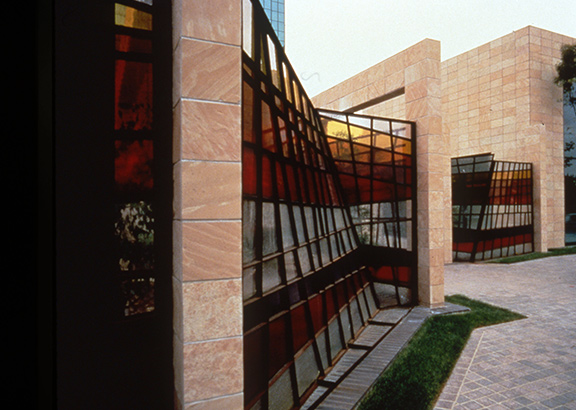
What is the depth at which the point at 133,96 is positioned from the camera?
339 cm

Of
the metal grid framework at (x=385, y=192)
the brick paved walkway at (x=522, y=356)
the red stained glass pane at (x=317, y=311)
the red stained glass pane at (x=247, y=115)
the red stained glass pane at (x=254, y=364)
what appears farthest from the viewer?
the metal grid framework at (x=385, y=192)

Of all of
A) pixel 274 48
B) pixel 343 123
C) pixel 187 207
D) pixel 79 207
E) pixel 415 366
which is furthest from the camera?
pixel 343 123

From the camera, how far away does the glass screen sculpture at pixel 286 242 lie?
4.89m

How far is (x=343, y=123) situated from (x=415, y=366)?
7327mm

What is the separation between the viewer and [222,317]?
11.2ft

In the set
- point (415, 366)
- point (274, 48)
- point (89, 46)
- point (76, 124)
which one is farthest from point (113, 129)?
point (415, 366)

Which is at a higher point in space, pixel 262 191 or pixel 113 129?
pixel 113 129

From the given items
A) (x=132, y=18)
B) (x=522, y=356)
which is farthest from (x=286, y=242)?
(x=522, y=356)

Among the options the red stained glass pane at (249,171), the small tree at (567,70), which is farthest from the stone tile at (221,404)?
the small tree at (567,70)

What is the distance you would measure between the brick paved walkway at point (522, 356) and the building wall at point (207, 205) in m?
4.50

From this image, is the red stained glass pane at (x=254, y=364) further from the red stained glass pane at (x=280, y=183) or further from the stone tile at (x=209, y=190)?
the red stained glass pane at (x=280, y=183)

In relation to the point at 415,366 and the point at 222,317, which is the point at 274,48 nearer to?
the point at 222,317

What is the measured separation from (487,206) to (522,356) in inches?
685

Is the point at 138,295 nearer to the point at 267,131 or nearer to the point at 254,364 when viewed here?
the point at 254,364
